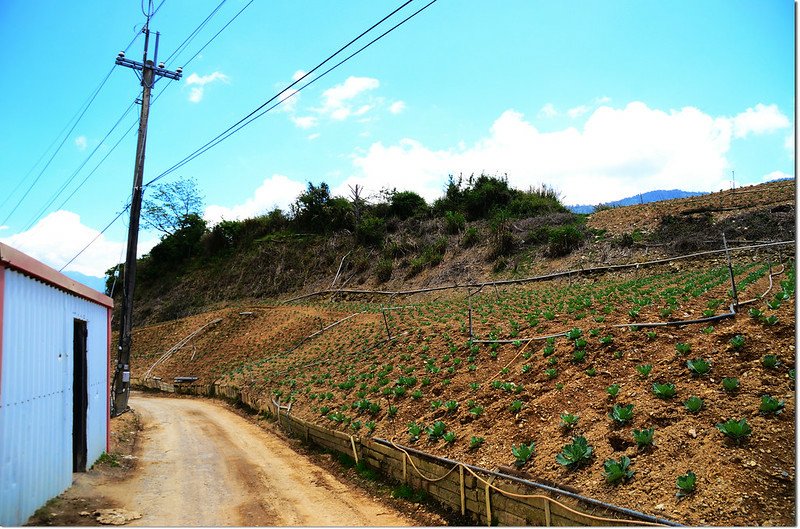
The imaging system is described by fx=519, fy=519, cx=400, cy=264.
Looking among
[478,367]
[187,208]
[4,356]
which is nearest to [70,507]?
[4,356]

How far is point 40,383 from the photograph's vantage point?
7.17m

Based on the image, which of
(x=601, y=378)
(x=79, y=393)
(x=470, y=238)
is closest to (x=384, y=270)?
(x=470, y=238)

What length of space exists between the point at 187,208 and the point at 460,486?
53.8 meters

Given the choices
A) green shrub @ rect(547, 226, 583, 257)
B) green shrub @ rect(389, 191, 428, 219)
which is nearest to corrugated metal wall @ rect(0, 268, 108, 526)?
green shrub @ rect(547, 226, 583, 257)

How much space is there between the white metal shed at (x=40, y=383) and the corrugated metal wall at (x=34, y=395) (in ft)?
0.04

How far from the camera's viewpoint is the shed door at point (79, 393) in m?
9.39

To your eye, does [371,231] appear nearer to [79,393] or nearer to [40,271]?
[79,393]

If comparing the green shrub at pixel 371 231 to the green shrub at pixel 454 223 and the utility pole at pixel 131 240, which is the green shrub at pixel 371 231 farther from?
the utility pole at pixel 131 240

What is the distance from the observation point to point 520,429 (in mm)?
7754

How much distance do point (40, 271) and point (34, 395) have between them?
1.67 m

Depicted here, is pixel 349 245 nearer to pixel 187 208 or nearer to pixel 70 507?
pixel 187 208

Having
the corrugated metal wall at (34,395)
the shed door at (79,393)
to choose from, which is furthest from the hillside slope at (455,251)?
the corrugated metal wall at (34,395)

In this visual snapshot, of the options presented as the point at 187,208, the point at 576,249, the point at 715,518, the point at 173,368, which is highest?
the point at 187,208

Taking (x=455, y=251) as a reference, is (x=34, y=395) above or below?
below
